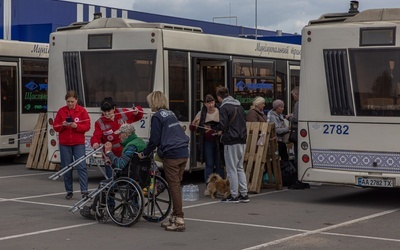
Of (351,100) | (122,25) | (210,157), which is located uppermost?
(122,25)

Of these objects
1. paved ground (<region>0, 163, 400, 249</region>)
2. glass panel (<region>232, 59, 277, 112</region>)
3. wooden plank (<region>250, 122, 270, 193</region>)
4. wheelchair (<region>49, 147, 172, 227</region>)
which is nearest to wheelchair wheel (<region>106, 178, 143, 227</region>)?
wheelchair (<region>49, 147, 172, 227</region>)

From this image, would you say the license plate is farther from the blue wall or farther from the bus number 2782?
the blue wall

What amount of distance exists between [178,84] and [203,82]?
1087 millimetres

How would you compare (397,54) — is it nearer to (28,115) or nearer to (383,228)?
(383,228)

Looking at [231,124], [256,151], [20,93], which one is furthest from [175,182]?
[20,93]

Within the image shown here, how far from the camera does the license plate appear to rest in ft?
41.6

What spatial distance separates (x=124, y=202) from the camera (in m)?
10.9

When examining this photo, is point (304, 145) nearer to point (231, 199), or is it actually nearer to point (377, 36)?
point (231, 199)

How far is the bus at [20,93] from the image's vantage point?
62.8ft

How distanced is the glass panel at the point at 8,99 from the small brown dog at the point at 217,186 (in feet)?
22.6

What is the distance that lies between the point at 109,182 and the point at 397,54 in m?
4.86

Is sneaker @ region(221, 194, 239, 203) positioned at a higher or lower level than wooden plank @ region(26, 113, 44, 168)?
lower

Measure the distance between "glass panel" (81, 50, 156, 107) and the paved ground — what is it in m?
2.03

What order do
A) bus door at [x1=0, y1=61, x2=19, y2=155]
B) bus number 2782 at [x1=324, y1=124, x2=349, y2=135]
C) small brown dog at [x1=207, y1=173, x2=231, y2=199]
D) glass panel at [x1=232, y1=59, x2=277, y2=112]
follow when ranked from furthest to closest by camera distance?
bus door at [x1=0, y1=61, x2=19, y2=155], glass panel at [x1=232, y1=59, x2=277, y2=112], small brown dog at [x1=207, y1=173, x2=231, y2=199], bus number 2782 at [x1=324, y1=124, x2=349, y2=135]
